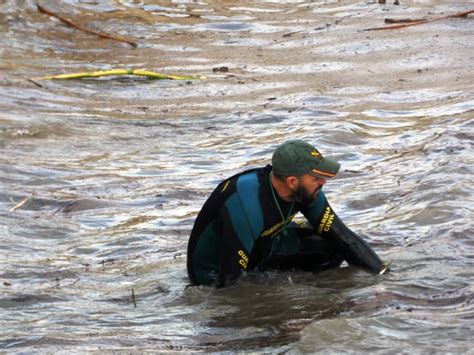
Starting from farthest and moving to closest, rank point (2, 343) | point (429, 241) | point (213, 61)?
point (213, 61)
point (429, 241)
point (2, 343)

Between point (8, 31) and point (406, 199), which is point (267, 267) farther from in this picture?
point (8, 31)

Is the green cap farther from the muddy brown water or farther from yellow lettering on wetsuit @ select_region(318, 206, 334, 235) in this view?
the muddy brown water

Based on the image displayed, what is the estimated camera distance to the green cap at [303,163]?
264 inches

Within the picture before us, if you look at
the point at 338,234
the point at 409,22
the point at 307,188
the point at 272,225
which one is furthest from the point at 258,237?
the point at 409,22

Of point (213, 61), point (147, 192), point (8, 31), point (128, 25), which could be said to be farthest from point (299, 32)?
point (147, 192)

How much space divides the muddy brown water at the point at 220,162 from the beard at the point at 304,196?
70cm

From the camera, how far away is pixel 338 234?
718cm

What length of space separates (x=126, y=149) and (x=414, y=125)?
330cm

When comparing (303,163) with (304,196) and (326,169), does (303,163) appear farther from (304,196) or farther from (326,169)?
(304,196)

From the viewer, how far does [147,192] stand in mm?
10562

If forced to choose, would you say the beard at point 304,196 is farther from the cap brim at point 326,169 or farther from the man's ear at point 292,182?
the cap brim at point 326,169

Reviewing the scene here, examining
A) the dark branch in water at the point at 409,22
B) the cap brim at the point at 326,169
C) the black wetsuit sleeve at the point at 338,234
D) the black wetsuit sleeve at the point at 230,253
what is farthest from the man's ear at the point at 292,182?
the dark branch in water at the point at 409,22

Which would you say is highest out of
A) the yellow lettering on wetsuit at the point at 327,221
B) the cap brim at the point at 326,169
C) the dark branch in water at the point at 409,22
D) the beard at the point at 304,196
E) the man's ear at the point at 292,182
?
the cap brim at the point at 326,169

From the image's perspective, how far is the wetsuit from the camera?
683cm
